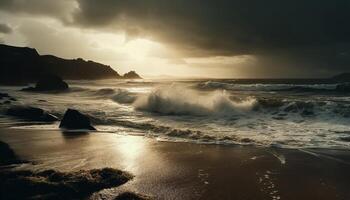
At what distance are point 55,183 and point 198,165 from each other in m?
4.27

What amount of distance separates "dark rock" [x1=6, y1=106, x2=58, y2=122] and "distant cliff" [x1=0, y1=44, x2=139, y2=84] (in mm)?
78121

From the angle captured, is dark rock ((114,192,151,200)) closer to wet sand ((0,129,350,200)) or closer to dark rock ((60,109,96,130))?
wet sand ((0,129,350,200))

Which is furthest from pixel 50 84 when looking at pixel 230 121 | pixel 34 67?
pixel 34 67

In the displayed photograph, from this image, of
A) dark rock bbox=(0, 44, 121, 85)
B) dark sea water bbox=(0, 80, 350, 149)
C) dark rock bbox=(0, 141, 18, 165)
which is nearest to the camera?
dark rock bbox=(0, 141, 18, 165)

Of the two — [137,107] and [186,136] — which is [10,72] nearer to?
[137,107]

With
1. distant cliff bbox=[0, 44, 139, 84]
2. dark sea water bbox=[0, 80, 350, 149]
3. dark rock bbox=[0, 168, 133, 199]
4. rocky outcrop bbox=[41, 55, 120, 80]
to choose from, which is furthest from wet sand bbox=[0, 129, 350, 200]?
rocky outcrop bbox=[41, 55, 120, 80]

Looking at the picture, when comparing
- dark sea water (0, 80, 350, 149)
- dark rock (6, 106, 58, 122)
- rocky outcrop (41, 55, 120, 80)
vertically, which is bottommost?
dark sea water (0, 80, 350, 149)

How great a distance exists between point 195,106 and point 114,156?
13913 mm

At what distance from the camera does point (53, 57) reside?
160 m

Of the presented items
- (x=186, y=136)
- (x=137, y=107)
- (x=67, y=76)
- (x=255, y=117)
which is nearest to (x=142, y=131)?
(x=186, y=136)

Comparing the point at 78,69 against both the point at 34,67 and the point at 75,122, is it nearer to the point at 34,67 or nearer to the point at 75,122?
the point at 34,67

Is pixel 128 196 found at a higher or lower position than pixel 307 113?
higher

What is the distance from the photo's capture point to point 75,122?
1775 cm

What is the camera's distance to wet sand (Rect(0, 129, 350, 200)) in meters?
8.40
